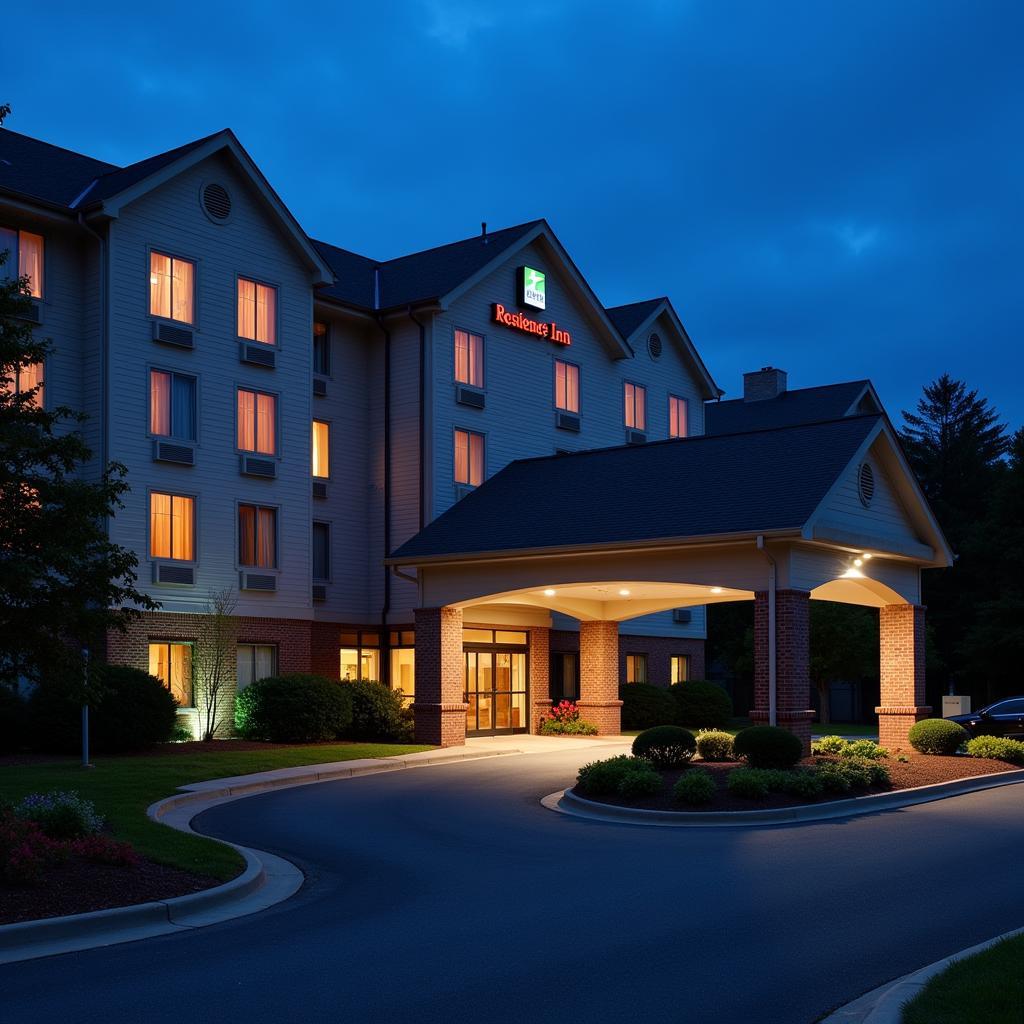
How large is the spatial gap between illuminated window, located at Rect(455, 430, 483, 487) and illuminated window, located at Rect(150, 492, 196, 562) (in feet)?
26.1

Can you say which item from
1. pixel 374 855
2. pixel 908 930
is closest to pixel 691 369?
pixel 374 855

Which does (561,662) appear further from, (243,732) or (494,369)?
(243,732)

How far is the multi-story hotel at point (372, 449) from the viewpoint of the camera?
2966 cm

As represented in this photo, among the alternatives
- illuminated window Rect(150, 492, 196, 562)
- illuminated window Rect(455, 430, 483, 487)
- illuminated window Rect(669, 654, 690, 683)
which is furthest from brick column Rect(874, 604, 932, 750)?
illuminated window Rect(150, 492, 196, 562)

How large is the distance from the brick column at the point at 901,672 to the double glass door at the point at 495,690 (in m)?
10.9

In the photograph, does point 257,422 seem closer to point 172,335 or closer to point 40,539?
point 172,335

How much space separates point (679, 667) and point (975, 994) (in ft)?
127

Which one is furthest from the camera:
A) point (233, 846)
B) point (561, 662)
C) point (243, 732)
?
point (561, 662)

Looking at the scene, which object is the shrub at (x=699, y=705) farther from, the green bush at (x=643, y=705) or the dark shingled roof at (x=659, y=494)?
the dark shingled roof at (x=659, y=494)

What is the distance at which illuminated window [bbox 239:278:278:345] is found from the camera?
33.8m

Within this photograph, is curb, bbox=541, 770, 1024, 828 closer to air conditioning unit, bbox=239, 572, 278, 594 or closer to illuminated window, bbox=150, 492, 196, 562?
air conditioning unit, bbox=239, 572, 278, 594

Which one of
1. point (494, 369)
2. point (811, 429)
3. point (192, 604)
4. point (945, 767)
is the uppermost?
point (494, 369)

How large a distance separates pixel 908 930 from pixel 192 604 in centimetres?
2350

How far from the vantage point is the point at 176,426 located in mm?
32094
